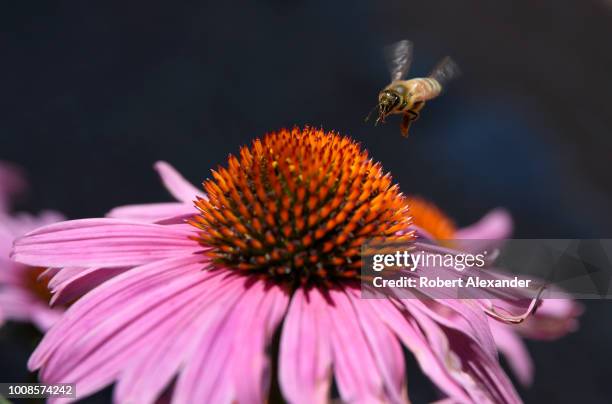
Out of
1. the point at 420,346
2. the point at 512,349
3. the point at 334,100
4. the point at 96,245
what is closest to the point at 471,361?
the point at 420,346

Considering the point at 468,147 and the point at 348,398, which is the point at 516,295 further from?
the point at 468,147

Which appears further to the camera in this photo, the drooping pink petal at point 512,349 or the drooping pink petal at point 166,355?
the drooping pink petal at point 512,349

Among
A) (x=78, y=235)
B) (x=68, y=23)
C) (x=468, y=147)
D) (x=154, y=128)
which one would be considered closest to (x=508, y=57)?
(x=468, y=147)

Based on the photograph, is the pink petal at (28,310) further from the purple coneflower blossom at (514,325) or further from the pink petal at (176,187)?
the purple coneflower blossom at (514,325)

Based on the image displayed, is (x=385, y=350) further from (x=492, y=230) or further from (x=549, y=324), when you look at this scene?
(x=492, y=230)

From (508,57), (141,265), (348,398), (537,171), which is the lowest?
(348,398)

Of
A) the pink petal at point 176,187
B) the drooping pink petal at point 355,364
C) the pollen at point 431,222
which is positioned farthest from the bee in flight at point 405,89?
the pollen at point 431,222

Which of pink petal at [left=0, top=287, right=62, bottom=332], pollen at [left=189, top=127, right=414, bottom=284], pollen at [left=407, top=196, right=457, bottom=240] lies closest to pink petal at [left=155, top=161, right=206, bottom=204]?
pollen at [left=189, top=127, right=414, bottom=284]

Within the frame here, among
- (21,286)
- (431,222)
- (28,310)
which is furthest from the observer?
(431,222)
